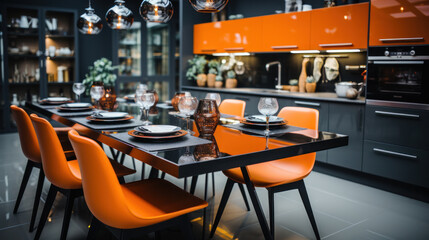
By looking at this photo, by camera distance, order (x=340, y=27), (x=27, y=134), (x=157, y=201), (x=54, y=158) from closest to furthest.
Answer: (x=157, y=201), (x=54, y=158), (x=27, y=134), (x=340, y=27)

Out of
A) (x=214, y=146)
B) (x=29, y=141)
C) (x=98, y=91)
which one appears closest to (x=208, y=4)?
(x=214, y=146)

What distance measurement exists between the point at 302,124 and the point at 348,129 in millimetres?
1317

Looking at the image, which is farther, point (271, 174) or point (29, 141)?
point (29, 141)

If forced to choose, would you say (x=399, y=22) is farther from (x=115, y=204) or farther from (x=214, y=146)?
(x=115, y=204)

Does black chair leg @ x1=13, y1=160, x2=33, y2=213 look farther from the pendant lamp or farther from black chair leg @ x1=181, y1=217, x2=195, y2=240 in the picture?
black chair leg @ x1=181, y1=217, x2=195, y2=240

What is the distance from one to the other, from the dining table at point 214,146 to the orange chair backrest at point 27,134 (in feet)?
1.08

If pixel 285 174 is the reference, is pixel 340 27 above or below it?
above

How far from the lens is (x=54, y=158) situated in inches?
79.4

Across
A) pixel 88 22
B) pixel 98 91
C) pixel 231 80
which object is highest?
pixel 88 22

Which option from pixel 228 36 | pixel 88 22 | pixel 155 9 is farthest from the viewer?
pixel 228 36

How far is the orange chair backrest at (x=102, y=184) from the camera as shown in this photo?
56.7 inches

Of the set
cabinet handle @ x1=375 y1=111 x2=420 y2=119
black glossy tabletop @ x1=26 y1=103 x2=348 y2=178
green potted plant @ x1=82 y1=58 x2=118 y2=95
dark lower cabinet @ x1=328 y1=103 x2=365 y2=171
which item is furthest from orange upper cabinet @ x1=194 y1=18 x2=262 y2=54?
black glossy tabletop @ x1=26 y1=103 x2=348 y2=178

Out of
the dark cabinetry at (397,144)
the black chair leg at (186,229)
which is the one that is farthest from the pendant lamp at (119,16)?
the dark cabinetry at (397,144)

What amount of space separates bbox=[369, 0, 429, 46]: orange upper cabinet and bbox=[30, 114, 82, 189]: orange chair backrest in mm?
2828
